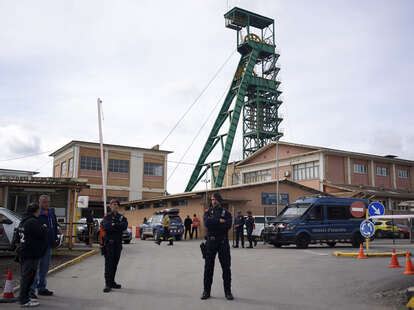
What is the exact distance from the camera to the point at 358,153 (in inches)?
1940

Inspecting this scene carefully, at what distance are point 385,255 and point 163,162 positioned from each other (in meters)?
43.9

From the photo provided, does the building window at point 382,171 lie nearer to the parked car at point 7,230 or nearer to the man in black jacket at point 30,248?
the parked car at point 7,230

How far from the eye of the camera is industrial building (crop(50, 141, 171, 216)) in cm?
5441

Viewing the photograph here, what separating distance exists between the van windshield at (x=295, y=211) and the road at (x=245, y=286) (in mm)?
7660

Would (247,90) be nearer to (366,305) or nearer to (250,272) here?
(250,272)

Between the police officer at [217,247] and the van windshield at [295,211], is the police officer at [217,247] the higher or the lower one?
the lower one

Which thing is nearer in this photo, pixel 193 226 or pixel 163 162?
pixel 193 226

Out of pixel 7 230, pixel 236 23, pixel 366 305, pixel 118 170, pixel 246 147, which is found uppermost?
pixel 236 23

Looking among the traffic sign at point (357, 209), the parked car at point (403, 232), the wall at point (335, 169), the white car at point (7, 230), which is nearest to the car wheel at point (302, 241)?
the traffic sign at point (357, 209)

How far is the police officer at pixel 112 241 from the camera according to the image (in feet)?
32.0

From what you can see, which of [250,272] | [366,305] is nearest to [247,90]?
[250,272]

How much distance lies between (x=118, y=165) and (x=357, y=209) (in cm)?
3793

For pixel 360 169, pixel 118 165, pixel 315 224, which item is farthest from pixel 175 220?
pixel 118 165

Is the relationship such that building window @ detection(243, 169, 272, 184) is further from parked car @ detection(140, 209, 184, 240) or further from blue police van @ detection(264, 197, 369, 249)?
blue police van @ detection(264, 197, 369, 249)
